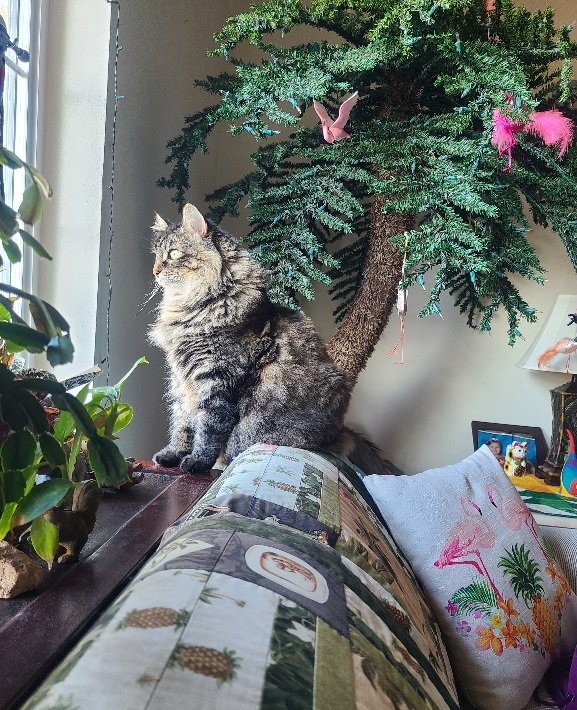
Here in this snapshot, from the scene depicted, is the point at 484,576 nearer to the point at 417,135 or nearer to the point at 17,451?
the point at 17,451

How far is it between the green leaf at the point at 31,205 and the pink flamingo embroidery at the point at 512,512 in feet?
2.72

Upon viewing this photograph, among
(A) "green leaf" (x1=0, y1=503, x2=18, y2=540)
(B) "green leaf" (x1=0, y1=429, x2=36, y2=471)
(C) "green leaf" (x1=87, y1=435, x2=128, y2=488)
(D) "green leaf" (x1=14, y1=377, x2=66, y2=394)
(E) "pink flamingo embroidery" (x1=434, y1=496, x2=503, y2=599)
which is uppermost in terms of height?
(D) "green leaf" (x1=14, y1=377, x2=66, y2=394)

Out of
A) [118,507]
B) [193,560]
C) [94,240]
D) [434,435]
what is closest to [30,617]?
[193,560]

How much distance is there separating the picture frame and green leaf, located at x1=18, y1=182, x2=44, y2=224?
162 cm

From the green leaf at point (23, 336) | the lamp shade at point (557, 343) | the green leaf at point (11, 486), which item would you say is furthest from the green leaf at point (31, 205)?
the lamp shade at point (557, 343)

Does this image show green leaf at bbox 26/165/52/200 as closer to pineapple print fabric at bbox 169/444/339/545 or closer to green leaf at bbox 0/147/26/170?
green leaf at bbox 0/147/26/170

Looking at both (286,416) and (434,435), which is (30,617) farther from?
(434,435)

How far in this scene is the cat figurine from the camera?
1.22m

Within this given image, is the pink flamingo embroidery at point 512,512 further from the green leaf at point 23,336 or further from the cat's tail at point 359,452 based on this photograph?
the green leaf at point 23,336

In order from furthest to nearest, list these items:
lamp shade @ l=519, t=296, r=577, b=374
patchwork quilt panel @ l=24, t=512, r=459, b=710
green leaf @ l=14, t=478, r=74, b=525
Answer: lamp shade @ l=519, t=296, r=577, b=374
green leaf @ l=14, t=478, r=74, b=525
patchwork quilt panel @ l=24, t=512, r=459, b=710

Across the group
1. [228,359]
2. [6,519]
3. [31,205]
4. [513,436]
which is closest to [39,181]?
[31,205]

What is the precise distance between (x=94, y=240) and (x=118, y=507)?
64 cm

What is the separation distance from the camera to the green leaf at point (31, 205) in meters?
0.50

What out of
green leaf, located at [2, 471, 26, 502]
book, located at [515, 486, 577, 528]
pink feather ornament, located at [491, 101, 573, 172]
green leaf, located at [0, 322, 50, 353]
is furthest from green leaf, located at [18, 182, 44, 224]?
book, located at [515, 486, 577, 528]
